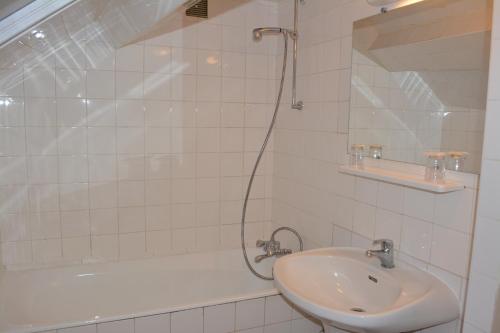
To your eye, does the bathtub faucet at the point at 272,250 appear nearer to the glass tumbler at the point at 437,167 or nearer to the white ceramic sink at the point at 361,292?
the white ceramic sink at the point at 361,292

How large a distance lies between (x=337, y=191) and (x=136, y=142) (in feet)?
4.25

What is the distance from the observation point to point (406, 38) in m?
1.71

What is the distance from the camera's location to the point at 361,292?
1.73 metres

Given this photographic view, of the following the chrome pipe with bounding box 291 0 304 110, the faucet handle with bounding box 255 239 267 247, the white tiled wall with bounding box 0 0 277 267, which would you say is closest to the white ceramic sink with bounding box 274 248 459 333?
the faucet handle with bounding box 255 239 267 247

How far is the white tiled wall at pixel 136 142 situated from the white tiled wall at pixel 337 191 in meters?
0.30

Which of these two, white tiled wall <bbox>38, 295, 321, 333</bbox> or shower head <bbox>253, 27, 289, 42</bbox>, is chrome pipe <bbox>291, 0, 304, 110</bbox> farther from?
white tiled wall <bbox>38, 295, 321, 333</bbox>

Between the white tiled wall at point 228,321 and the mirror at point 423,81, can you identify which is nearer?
the mirror at point 423,81

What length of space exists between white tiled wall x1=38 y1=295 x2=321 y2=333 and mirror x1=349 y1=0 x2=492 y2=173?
0.97 metres

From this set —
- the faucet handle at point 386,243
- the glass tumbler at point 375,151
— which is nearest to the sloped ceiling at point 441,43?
the glass tumbler at point 375,151

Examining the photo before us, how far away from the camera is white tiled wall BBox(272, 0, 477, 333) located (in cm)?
153

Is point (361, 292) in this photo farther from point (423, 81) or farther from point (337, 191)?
point (423, 81)

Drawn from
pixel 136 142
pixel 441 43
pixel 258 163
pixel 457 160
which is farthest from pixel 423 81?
pixel 136 142

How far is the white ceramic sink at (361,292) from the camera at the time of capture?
1336mm

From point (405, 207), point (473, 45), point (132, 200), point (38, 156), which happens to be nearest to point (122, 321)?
point (132, 200)
